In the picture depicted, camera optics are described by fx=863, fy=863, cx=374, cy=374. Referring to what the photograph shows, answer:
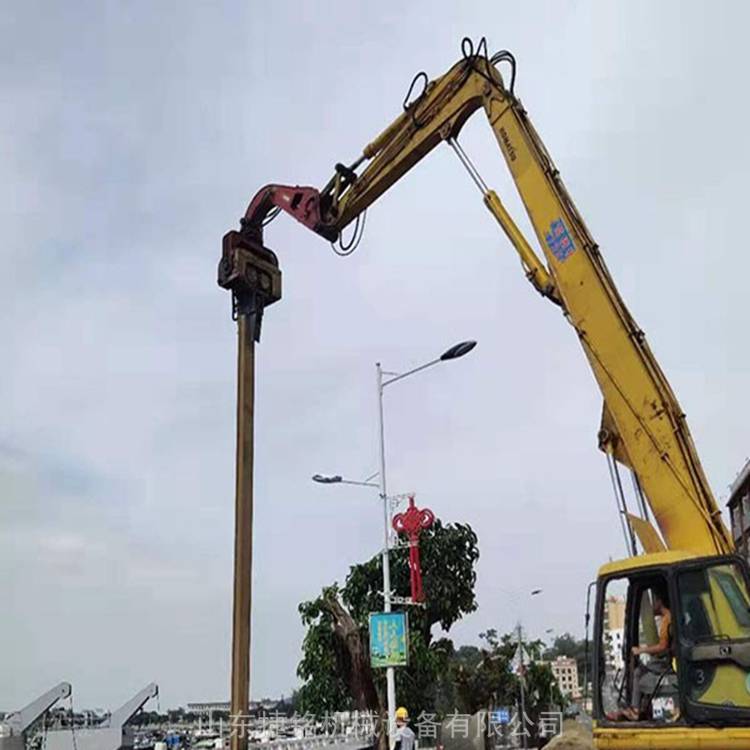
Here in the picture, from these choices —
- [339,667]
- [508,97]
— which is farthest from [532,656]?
[508,97]

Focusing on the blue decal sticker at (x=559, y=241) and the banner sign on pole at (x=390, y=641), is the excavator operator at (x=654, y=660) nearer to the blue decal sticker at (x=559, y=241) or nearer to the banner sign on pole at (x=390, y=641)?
the blue decal sticker at (x=559, y=241)

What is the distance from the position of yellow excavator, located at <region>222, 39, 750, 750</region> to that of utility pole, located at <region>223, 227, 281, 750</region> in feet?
5.70

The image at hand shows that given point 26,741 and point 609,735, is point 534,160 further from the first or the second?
point 26,741

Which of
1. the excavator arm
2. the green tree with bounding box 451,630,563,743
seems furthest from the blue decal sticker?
the green tree with bounding box 451,630,563,743

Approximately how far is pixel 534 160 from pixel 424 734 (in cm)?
1595

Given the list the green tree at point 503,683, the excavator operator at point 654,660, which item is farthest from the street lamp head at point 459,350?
the green tree at point 503,683

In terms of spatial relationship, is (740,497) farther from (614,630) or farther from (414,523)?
(614,630)

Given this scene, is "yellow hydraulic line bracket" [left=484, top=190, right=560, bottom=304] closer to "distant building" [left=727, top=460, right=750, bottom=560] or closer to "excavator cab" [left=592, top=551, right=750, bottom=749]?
"excavator cab" [left=592, top=551, right=750, bottom=749]

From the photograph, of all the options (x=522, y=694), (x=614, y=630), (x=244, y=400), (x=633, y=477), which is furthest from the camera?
(x=522, y=694)

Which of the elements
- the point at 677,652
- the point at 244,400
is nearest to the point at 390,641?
the point at 244,400

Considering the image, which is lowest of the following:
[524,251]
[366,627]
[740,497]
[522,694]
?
[522,694]

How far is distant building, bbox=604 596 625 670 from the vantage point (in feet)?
21.5

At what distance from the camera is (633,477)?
24.8 ft

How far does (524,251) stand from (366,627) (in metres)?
12.9
